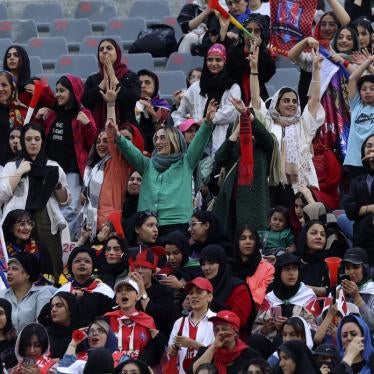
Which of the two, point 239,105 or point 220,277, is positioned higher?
point 239,105

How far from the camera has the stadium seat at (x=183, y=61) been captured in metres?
21.3

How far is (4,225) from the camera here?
1741 centimetres

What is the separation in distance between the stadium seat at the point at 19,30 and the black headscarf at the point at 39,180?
5.00 m

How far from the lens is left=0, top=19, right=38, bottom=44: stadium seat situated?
74.9 ft

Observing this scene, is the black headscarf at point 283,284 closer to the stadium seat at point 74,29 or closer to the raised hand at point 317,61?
the raised hand at point 317,61

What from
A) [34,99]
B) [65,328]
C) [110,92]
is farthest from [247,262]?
[34,99]

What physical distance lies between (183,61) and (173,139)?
3667 mm

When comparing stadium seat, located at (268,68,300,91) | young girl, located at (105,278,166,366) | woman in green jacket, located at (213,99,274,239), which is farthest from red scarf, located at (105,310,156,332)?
stadium seat, located at (268,68,300,91)

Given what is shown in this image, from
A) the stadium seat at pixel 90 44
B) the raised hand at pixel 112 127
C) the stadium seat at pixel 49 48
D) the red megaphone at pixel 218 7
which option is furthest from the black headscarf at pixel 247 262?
the stadium seat at pixel 49 48

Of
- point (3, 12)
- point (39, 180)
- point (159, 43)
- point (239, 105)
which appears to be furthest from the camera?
point (3, 12)

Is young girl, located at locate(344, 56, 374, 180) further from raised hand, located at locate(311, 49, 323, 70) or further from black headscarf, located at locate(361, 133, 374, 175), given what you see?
black headscarf, located at locate(361, 133, 374, 175)

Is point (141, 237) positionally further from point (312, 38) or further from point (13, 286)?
point (312, 38)

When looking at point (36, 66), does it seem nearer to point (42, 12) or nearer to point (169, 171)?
point (42, 12)

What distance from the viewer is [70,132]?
18.8 meters
